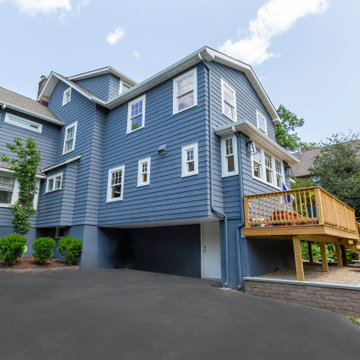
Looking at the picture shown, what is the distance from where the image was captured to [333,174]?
589 inches

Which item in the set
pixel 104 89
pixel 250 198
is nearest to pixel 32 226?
pixel 104 89

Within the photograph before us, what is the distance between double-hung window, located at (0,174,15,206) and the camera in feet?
37.0

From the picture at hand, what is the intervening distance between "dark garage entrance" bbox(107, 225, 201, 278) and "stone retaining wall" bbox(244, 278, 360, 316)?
121 inches

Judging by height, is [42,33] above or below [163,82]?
above

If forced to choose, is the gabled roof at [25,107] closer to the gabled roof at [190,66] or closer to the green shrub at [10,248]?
the gabled roof at [190,66]

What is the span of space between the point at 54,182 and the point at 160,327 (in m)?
10.0

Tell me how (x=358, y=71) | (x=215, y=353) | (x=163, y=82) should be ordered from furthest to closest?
1. (x=358, y=71)
2. (x=163, y=82)
3. (x=215, y=353)

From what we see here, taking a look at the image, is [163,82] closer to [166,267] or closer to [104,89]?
[104,89]

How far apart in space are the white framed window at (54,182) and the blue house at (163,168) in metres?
0.05

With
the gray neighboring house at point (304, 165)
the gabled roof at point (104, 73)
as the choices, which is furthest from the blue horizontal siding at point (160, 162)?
the gray neighboring house at point (304, 165)

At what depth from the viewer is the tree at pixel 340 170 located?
538 inches

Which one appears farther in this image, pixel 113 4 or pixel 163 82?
pixel 113 4

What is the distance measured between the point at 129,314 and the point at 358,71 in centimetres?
1869

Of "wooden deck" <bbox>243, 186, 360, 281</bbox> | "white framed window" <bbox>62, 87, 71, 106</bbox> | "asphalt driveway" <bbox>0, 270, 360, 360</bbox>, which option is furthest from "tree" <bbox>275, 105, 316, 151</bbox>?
"asphalt driveway" <bbox>0, 270, 360, 360</bbox>
